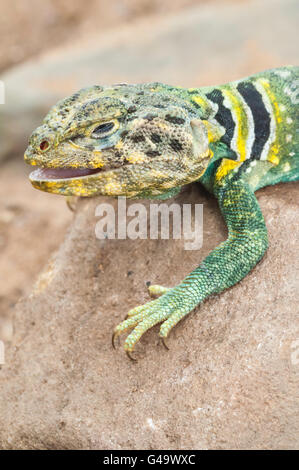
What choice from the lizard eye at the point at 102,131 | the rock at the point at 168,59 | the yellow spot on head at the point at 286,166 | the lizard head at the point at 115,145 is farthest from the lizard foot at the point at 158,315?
the rock at the point at 168,59

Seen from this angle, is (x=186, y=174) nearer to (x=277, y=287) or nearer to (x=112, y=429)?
(x=277, y=287)

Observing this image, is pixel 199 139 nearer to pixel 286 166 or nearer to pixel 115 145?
pixel 115 145

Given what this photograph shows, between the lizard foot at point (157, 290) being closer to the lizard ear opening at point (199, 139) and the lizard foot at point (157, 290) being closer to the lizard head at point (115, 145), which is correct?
the lizard head at point (115, 145)

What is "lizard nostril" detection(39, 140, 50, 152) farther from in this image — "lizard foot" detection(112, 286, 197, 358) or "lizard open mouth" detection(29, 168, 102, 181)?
"lizard foot" detection(112, 286, 197, 358)

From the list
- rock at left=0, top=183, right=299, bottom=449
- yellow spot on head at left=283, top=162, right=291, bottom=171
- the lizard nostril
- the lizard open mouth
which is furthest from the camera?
yellow spot on head at left=283, top=162, right=291, bottom=171

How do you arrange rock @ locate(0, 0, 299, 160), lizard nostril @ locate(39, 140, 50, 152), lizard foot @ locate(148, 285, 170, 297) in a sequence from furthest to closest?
1. rock @ locate(0, 0, 299, 160)
2. lizard foot @ locate(148, 285, 170, 297)
3. lizard nostril @ locate(39, 140, 50, 152)

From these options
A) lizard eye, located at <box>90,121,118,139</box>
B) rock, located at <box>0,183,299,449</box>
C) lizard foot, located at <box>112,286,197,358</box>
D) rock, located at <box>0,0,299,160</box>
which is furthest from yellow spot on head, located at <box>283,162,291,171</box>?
rock, located at <box>0,0,299,160</box>

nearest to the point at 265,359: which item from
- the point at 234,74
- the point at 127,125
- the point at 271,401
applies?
the point at 271,401
